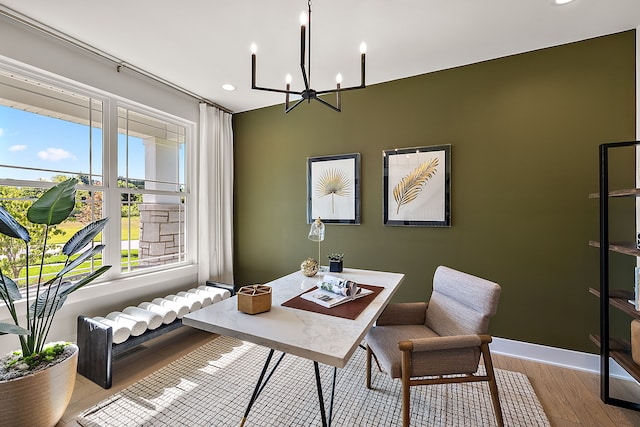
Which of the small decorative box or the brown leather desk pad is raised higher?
the small decorative box

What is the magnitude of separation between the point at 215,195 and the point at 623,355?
12.6ft

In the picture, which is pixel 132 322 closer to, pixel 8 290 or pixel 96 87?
pixel 8 290

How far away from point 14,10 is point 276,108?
2.23m

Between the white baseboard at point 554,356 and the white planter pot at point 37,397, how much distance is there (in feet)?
10.5

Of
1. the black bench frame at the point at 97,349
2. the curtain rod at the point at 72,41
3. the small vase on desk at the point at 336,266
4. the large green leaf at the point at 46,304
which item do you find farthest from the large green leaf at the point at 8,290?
the small vase on desk at the point at 336,266

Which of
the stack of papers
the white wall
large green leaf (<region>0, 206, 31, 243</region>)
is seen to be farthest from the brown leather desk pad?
the white wall

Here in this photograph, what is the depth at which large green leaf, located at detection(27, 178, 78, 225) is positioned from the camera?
1.70 meters

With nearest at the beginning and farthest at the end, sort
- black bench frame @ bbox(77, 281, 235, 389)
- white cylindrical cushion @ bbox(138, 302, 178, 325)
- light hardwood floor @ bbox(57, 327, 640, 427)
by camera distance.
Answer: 1. light hardwood floor @ bbox(57, 327, 640, 427)
2. black bench frame @ bbox(77, 281, 235, 389)
3. white cylindrical cushion @ bbox(138, 302, 178, 325)

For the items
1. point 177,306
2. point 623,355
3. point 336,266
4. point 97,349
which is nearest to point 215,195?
point 177,306

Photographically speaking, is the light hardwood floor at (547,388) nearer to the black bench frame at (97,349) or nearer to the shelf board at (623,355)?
the black bench frame at (97,349)

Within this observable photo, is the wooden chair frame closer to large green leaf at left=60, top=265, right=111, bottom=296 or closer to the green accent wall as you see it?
the green accent wall

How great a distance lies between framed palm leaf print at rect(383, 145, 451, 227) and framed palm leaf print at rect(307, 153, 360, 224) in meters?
0.34

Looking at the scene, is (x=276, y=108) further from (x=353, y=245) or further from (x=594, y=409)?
(x=594, y=409)

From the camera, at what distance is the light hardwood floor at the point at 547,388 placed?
1764mm
